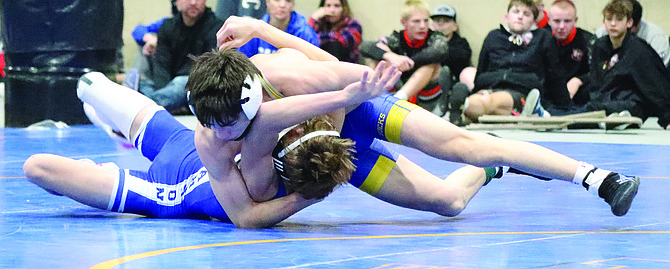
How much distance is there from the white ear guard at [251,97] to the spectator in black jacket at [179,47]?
682cm

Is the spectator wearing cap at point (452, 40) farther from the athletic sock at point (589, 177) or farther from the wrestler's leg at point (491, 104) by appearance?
the athletic sock at point (589, 177)

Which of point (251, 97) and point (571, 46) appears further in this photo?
point (571, 46)

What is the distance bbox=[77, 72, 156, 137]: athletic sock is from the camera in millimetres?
3930

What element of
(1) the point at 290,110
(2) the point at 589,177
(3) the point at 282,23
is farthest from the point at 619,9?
(1) the point at 290,110

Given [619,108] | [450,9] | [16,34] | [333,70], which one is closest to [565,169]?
[333,70]

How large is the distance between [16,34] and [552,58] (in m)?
4.90

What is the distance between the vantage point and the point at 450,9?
1010cm

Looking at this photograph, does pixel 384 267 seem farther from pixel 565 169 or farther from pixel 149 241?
pixel 565 169

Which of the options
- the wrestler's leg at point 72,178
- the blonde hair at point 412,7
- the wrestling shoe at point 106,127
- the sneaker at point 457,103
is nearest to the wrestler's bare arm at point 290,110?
the wrestler's leg at point 72,178

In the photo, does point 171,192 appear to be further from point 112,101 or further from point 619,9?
point 619,9

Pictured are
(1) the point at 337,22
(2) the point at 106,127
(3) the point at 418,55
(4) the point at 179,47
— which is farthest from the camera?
(1) the point at 337,22

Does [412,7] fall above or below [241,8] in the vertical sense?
above

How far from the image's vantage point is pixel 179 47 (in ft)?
32.1

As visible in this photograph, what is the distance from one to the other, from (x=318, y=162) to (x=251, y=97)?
30 cm
